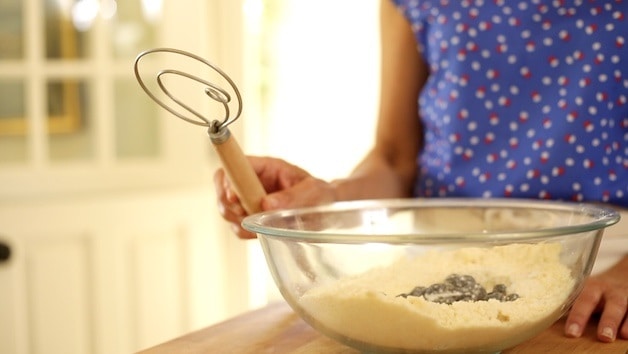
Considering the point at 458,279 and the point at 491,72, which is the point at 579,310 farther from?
the point at 491,72

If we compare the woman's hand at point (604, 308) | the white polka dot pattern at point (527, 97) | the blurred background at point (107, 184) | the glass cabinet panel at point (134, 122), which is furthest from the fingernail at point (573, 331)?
the glass cabinet panel at point (134, 122)

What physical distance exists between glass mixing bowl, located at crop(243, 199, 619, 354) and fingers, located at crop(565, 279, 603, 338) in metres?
0.08

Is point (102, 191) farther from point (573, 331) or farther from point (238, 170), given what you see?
point (573, 331)

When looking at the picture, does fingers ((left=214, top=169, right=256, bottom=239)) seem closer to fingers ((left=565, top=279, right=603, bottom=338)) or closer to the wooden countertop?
the wooden countertop

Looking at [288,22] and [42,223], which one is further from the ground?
[288,22]

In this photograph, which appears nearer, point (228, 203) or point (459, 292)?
point (459, 292)

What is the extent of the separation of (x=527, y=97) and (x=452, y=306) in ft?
1.50

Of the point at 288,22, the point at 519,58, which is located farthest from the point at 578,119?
the point at 288,22

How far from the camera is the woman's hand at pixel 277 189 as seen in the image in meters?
0.76

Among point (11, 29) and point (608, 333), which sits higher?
point (11, 29)

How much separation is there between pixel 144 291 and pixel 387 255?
1.58m

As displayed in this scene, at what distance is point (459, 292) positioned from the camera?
0.55m

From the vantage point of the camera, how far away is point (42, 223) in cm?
189

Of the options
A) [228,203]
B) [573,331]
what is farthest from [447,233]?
[228,203]
